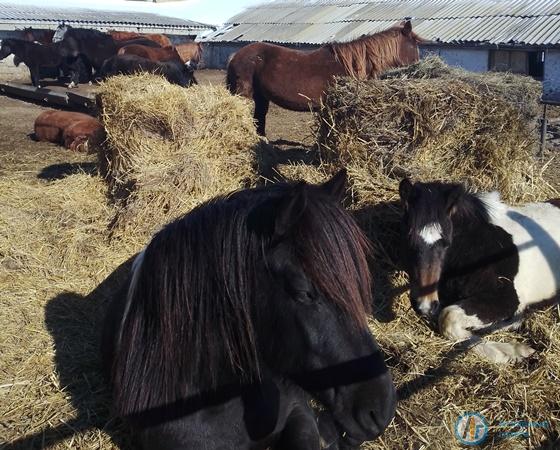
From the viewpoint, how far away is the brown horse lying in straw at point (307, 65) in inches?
334

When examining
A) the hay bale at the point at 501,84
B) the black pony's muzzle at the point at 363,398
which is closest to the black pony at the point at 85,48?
the hay bale at the point at 501,84

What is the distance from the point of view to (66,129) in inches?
360

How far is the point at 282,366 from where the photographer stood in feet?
6.45

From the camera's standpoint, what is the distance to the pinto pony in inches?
144

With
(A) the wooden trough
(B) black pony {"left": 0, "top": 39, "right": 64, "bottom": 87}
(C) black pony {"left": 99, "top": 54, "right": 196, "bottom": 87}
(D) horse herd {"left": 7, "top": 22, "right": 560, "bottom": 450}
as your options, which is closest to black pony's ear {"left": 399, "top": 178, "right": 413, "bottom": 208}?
(D) horse herd {"left": 7, "top": 22, "right": 560, "bottom": 450}

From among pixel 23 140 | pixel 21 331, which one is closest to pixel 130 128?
pixel 21 331

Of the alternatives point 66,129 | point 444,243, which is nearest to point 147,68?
point 66,129

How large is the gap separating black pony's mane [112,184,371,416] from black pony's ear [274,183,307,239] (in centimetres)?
4

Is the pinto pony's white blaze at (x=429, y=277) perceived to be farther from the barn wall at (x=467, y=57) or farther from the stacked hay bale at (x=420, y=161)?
the barn wall at (x=467, y=57)

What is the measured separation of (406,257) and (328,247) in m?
2.06

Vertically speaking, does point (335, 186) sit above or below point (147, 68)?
below

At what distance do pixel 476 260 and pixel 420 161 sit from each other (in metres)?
1.01

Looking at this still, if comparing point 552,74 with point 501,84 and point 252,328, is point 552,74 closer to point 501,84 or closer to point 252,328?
point 501,84

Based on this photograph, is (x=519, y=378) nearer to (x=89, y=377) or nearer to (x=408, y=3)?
(x=89, y=377)
